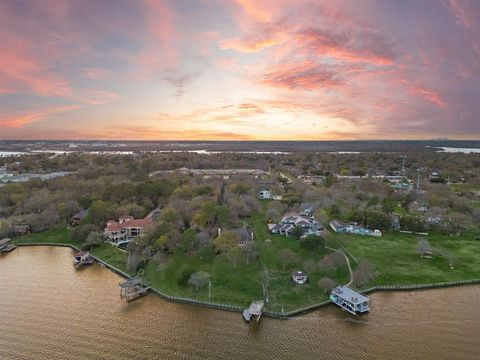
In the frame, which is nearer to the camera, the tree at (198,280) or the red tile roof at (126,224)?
the tree at (198,280)

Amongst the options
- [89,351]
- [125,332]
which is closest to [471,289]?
[125,332]

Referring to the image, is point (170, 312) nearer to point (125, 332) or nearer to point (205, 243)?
point (125, 332)

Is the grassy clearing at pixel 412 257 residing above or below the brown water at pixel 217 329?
above

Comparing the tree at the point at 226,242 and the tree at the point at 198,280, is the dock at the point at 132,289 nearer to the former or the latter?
the tree at the point at 198,280

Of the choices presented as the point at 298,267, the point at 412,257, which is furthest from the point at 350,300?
the point at 412,257

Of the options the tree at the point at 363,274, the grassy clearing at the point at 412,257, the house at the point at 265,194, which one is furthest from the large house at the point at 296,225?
the house at the point at 265,194

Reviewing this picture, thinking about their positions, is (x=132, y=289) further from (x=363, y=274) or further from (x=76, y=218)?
(x=76, y=218)
